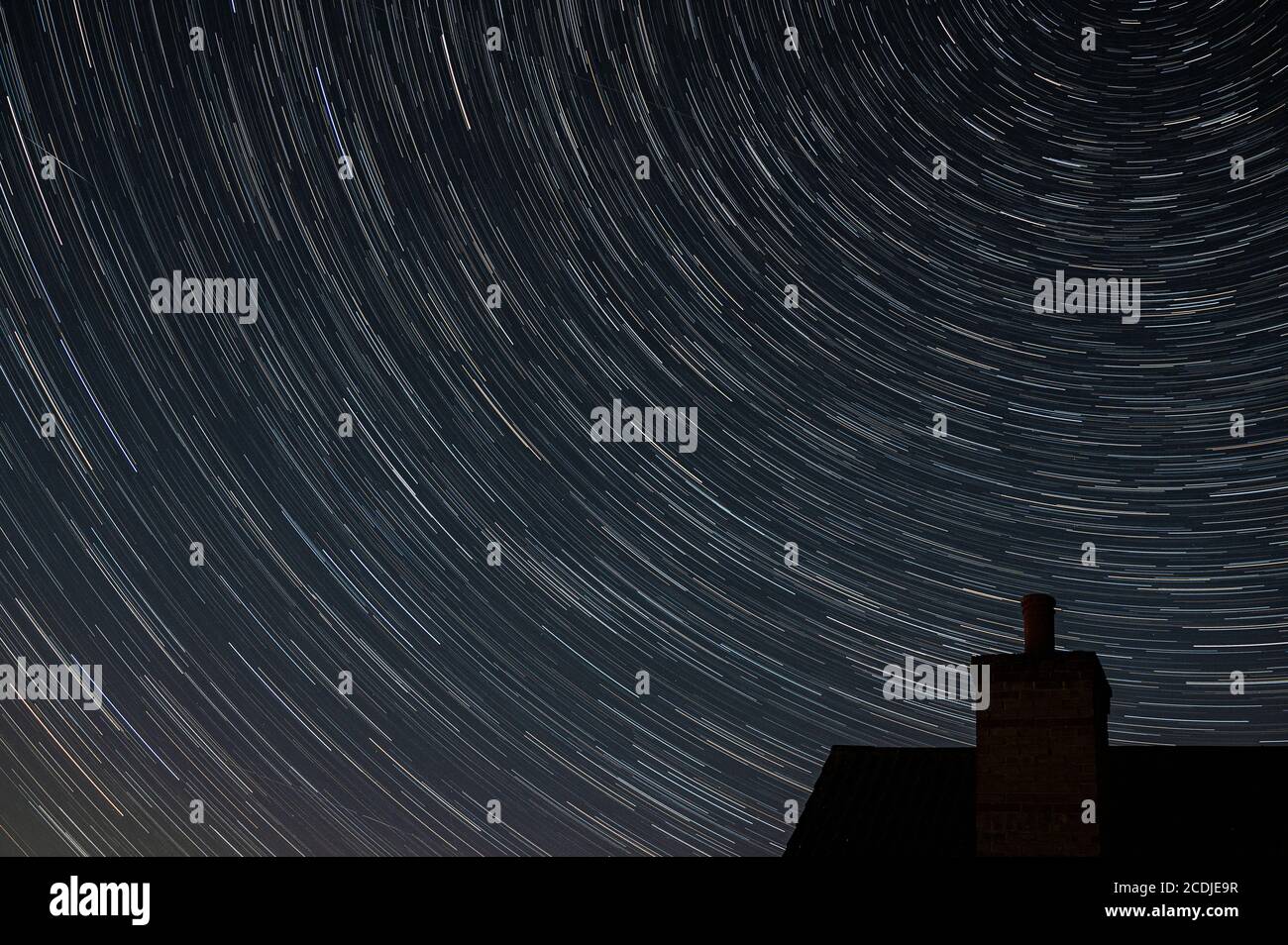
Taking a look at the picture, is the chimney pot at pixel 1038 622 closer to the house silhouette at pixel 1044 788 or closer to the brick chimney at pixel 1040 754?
the house silhouette at pixel 1044 788

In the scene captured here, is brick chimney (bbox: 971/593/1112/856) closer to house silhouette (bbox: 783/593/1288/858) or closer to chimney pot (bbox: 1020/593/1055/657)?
house silhouette (bbox: 783/593/1288/858)

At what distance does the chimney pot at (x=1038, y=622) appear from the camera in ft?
42.2

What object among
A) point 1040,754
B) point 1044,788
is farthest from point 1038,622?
point 1044,788

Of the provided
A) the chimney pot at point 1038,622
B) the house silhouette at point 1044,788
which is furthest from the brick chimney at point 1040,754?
the chimney pot at point 1038,622

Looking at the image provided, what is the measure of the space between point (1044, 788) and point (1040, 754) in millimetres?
353

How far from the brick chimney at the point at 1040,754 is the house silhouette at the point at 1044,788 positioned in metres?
0.01

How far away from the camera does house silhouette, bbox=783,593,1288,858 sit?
11992mm

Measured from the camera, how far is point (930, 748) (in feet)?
54.5

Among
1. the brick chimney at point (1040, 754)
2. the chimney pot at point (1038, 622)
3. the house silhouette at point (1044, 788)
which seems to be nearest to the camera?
the brick chimney at point (1040, 754)

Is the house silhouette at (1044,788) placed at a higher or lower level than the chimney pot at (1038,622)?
lower

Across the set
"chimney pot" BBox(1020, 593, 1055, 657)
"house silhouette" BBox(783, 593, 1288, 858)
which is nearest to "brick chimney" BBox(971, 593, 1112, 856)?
"house silhouette" BBox(783, 593, 1288, 858)
